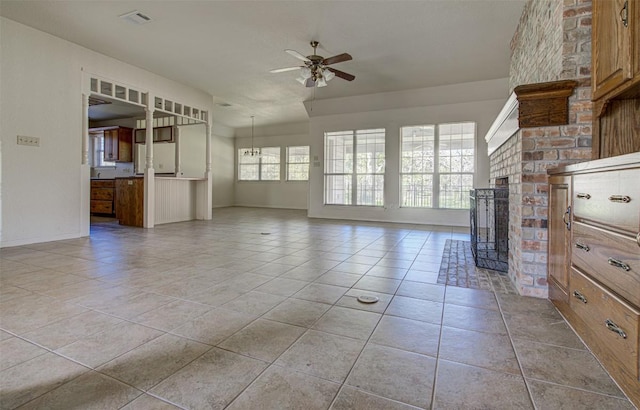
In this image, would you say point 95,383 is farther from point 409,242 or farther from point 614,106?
point 409,242

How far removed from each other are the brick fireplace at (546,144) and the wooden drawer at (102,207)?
9.15 m

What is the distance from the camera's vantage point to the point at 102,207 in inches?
333

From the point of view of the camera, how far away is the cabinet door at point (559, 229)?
2.00 meters

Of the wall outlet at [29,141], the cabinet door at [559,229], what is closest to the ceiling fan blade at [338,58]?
the cabinet door at [559,229]

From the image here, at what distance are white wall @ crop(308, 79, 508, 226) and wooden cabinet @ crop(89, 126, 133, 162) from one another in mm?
5275

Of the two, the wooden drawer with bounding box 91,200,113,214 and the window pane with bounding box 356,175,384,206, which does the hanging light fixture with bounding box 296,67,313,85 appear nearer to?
the window pane with bounding box 356,175,384,206

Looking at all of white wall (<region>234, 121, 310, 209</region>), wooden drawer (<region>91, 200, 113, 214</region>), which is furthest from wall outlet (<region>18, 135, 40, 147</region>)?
white wall (<region>234, 121, 310, 209</region>)

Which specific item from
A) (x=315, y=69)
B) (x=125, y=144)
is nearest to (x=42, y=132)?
(x=315, y=69)

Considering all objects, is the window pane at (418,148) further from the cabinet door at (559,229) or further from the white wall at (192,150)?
the white wall at (192,150)

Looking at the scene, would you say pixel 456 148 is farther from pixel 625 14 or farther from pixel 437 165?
pixel 625 14

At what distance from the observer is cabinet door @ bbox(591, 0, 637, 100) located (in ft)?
5.72

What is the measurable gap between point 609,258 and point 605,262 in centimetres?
6

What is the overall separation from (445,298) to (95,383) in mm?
2184

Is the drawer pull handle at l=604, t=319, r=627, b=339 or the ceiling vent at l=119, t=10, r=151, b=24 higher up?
the ceiling vent at l=119, t=10, r=151, b=24
